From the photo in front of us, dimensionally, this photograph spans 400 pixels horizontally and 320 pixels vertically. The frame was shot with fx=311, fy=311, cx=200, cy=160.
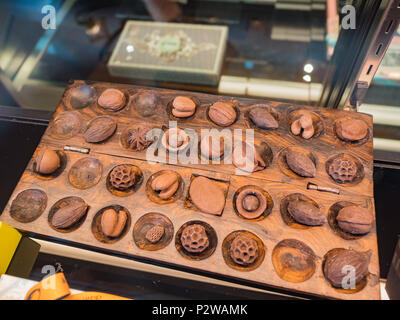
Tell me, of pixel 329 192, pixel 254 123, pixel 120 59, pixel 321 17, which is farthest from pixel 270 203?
pixel 321 17

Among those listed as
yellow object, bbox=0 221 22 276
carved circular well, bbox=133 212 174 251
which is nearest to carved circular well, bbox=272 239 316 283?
carved circular well, bbox=133 212 174 251

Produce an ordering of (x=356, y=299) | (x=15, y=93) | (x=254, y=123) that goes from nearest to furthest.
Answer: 1. (x=356, y=299)
2. (x=254, y=123)
3. (x=15, y=93)

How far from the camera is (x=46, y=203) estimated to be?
103cm

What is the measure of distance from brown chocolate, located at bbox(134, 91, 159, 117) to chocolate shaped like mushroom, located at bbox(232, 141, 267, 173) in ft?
1.18

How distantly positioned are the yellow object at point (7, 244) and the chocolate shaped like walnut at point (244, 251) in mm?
711

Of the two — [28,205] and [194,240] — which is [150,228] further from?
[28,205]

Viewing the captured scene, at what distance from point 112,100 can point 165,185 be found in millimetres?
407

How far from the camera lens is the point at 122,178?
1.02 m

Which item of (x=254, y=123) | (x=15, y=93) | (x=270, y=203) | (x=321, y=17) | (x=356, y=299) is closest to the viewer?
(x=356, y=299)

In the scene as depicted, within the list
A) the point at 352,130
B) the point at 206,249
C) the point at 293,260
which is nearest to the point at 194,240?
the point at 206,249

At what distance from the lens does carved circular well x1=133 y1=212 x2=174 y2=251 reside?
95 centimetres

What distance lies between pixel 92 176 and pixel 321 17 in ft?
4.69

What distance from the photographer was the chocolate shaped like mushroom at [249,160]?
1.03 meters
